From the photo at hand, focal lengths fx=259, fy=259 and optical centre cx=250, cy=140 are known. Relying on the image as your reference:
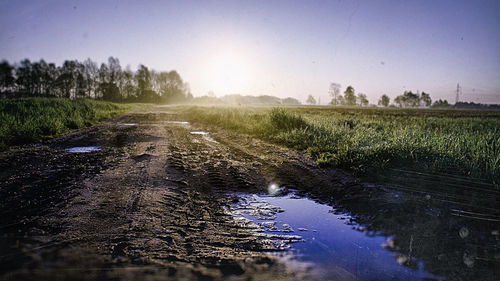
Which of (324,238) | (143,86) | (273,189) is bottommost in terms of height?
(324,238)

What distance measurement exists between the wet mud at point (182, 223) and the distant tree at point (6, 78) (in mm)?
62250

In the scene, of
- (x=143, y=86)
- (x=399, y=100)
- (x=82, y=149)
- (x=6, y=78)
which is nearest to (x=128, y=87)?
(x=143, y=86)

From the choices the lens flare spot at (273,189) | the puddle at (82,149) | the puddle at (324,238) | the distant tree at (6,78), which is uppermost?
the distant tree at (6,78)

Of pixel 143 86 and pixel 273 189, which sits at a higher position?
pixel 143 86

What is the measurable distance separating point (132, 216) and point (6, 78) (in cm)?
7184

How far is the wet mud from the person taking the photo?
229 cm

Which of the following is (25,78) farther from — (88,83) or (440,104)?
(440,104)

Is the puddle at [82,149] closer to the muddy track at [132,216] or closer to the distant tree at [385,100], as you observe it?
the muddy track at [132,216]

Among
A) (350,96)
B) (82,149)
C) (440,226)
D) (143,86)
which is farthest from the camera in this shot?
(350,96)

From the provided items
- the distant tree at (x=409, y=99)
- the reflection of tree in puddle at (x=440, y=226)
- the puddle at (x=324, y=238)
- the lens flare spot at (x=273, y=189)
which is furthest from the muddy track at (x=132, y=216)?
the distant tree at (x=409, y=99)

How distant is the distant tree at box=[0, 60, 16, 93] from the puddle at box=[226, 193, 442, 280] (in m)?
64.7

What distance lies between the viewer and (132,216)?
10.4 feet

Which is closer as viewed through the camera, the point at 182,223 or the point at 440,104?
the point at 182,223

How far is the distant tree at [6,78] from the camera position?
49.9m
